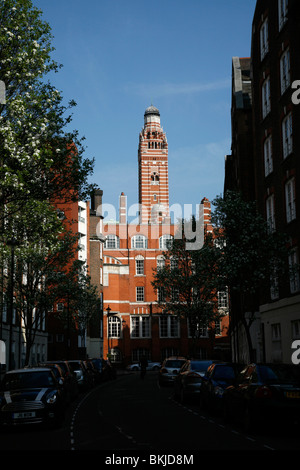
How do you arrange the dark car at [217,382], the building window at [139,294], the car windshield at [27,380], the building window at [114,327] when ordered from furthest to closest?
the building window at [139,294] → the building window at [114,327] → the dark car at [217,382] → the car windshield at [27,380]

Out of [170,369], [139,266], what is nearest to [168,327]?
[139,266]

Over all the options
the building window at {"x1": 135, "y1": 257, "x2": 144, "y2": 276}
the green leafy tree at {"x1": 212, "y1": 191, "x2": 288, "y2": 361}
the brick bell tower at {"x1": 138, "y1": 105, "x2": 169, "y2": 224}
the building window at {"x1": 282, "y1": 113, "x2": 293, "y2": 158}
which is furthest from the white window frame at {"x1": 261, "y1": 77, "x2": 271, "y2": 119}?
the brick bell tower at {"x1": 138, "y1": 105, "x2": 169, "y2": 224}

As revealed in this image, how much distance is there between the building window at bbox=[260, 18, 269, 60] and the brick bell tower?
8657 centimetres

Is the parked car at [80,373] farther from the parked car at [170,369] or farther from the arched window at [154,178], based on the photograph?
the arched window at [154,178]

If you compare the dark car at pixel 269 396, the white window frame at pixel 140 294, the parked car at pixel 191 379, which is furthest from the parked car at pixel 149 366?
the dark car at pixel 269 396

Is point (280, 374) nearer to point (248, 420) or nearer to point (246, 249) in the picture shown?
point (248, 420)

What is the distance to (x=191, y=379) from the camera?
22000 mm

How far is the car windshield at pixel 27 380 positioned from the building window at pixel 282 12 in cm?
2080

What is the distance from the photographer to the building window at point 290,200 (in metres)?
28.0

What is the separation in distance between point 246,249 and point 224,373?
9895 mm

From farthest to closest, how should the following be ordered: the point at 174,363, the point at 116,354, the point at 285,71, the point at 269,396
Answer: the point at 116,354 → the point at 174,363 → the point at 285,71 → the point at 269,396

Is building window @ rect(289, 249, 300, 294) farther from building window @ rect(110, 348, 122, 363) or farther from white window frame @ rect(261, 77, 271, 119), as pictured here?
building window @ rect(110, 348, 122, 363)

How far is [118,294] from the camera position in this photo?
8312 centimetres
